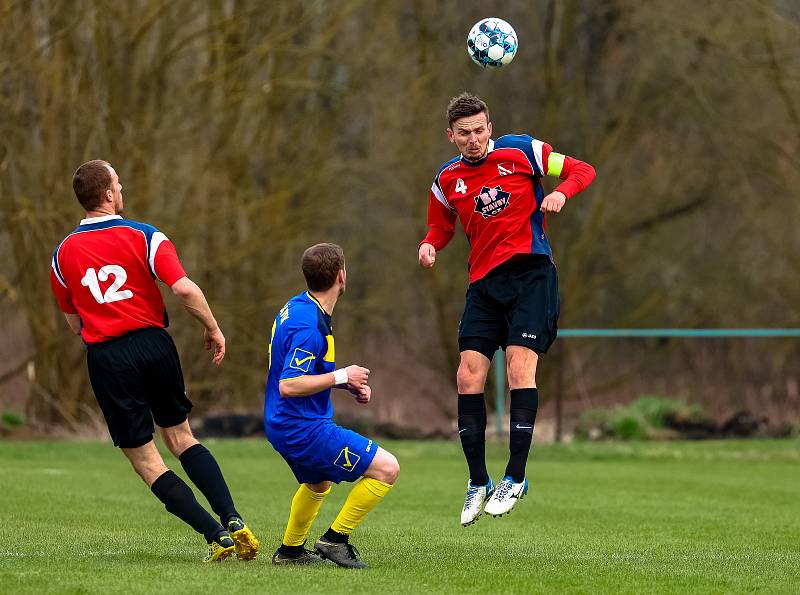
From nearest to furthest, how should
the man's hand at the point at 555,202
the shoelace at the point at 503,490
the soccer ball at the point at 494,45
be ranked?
the man's hand at the point at 555,202
the shoelace at the point at 503,490
the soccer ball at the point at 494,45

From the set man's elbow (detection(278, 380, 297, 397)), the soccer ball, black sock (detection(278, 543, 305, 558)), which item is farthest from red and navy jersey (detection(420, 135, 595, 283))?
black sock (detection(278, 543, 305, 558))

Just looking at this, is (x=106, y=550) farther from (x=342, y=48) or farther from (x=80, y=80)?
(x=342, y=48)

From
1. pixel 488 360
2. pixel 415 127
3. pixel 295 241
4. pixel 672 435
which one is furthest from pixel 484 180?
pixel 415 127

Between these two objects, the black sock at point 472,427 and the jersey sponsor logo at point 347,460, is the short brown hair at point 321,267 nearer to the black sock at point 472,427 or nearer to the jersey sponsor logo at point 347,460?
the jersey sponsor logo at point 347,460

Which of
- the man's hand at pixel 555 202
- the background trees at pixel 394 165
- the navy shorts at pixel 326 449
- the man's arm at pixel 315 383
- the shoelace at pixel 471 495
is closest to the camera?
the man's arm at pixel 315 383

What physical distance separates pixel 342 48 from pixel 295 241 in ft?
11.5

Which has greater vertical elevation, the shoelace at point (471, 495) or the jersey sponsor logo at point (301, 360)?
the jersey sponsor logo at point (301, 360)

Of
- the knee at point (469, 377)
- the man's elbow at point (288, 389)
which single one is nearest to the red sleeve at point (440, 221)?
the knee at point (469, 377)

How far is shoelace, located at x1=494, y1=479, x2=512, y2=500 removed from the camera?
23.9 ft

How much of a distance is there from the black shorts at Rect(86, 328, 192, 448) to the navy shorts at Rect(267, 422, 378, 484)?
75 centimetres

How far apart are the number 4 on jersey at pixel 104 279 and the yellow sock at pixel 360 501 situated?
1.49 meters

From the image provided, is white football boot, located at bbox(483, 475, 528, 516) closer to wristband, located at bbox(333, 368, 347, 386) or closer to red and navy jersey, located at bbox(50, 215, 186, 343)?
wristband, located at bbox(333, 368, 347, 386)

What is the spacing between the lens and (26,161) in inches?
759

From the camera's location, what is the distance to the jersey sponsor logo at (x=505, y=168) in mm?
7617
